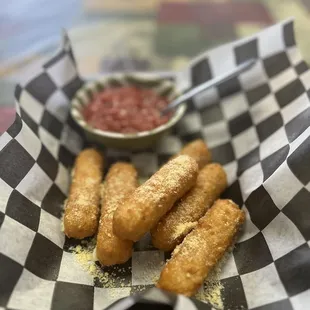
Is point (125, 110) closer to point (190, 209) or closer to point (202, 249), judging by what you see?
point (190, 209)

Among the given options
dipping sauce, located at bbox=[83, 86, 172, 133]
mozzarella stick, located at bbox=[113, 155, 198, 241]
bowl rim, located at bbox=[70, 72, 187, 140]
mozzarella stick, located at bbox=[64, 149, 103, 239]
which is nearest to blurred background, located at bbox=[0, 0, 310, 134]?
bowl rim, located at bbox=[70, 72, 187, 140]

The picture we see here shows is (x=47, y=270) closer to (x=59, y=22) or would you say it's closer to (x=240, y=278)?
(x=240, y=278)

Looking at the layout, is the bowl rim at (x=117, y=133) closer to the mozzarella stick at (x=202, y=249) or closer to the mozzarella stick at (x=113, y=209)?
the mozzarella stick at (x=113, y=209)

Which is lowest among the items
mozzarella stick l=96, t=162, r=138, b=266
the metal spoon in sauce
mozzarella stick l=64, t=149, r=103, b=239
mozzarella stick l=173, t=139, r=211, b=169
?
mozzarella stick l=173, t=139, r=211, b=169

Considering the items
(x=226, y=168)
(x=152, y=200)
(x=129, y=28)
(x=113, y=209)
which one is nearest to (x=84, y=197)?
(x=113, y=209)

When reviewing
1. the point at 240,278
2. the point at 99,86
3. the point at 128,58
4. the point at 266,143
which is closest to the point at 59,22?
the point at 128,58

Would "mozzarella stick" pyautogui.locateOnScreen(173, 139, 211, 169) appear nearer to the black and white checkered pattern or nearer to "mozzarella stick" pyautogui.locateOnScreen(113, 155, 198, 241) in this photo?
the black and white checkered pattern
